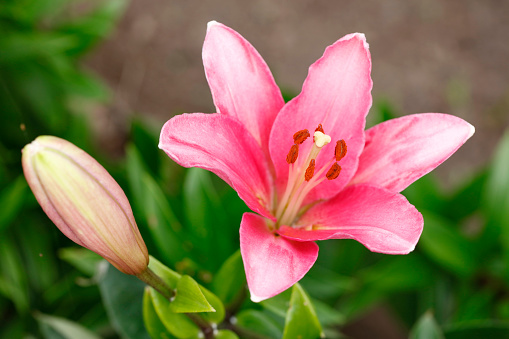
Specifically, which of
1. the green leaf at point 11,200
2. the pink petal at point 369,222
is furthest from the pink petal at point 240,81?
the green leaf at point 11,200

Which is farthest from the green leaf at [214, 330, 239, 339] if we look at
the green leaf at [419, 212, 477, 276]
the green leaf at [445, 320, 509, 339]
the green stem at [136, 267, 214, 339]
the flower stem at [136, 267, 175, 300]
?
the green leaf at [419, 212, 477, 276]

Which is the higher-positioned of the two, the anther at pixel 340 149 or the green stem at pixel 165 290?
the anther at pixel 340 149

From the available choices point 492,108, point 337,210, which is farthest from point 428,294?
point 492,108

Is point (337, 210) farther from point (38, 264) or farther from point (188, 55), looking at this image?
point (188, 55)

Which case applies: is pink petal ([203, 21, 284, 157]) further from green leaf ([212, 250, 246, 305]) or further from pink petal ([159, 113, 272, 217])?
green leaf ([212, 250, 246, 305])

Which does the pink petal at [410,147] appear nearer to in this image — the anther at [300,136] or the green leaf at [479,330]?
the anther at [300,136]

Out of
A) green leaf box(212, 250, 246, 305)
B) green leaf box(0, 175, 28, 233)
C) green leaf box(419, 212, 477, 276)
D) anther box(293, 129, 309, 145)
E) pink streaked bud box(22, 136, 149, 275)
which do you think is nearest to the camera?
pink streaked bud box(22, 136, 149, 275)
